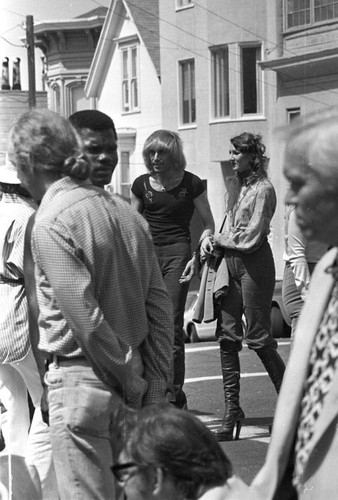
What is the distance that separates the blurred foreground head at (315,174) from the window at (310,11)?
13.9ft

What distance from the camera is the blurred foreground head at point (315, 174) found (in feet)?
9.10

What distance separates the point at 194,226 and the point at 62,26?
1592 mm

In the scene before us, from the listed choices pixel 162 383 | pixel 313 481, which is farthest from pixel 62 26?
pixel 313 481

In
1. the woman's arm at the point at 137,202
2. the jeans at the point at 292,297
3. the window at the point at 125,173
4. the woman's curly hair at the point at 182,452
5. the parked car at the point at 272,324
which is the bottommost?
the parked car at the point at 272,324

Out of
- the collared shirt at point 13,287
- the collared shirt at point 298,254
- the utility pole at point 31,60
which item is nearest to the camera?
the collared shirt at point 13,287

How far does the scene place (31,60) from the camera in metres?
8.72

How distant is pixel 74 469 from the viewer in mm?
4160

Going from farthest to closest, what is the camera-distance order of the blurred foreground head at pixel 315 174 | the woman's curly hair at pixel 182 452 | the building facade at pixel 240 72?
the building facade at pixel 240 72 → the woman's curly hair at pixel 182 452 → the blurred foreground head at pixel 315 174

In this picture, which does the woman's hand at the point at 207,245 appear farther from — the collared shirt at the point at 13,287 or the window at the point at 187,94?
the collared shirt at the point at 13,287

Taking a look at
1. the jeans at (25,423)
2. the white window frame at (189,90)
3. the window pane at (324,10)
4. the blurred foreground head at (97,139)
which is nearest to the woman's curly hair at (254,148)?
the window pane at (324,10)

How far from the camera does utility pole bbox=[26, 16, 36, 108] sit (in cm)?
810

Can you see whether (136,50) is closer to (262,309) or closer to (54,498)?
(262,309)

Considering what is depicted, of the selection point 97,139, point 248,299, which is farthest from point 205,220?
point 97,139

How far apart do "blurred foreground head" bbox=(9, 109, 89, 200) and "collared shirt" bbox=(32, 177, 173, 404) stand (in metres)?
0.05
